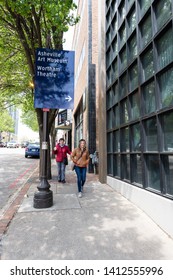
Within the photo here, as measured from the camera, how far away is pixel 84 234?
364cm

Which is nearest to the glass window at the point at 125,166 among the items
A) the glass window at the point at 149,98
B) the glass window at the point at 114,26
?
the glass window at the point at 149,98

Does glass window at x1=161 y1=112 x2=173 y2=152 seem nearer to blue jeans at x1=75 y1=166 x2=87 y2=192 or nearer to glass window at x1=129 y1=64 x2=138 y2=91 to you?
glass window at x1=129 y1=64 x2=138 y2=91

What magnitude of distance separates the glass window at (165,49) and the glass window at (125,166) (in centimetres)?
284

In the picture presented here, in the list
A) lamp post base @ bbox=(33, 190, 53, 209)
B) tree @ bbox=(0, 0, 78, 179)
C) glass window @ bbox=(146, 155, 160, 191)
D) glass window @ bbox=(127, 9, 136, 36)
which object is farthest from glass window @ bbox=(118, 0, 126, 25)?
lamp post base @ bbox=(33, 190, 53, 209)

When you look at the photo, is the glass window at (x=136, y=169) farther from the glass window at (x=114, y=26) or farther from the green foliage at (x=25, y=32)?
the glass window at (x=114, y=26)

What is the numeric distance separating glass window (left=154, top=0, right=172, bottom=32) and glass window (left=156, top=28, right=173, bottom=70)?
305mm

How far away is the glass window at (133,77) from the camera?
560cm

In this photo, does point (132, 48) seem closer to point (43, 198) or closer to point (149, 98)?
point (149, 98)

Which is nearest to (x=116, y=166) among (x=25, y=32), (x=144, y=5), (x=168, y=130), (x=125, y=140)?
(x=125, y=140)

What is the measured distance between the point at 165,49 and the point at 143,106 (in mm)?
1359

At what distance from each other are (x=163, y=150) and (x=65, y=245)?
2564 mm

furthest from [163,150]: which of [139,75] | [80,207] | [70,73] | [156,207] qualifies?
[70,73]

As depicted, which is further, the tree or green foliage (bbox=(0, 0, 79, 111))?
green foliage (bbox=(0, 0, 79, 111))

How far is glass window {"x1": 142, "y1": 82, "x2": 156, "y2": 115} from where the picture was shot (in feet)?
15.1
